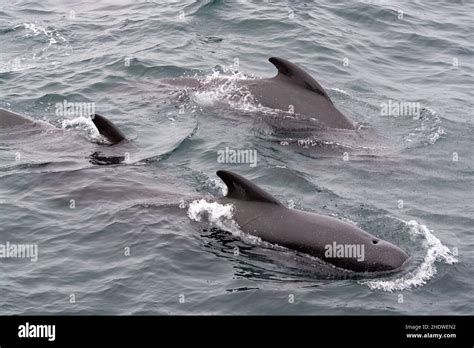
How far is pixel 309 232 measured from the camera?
14758mm

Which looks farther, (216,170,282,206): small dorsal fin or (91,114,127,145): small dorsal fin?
(91,114,127,145): small dorsal fin

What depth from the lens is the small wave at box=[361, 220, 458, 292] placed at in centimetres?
1392

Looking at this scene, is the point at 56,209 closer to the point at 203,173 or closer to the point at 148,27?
the point at 203,173

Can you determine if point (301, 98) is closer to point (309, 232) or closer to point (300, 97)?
point (300, 97)

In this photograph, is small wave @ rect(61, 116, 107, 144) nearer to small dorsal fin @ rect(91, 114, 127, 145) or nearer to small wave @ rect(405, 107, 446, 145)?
small dorsal fin @ rect(91, 114, 127, 145)

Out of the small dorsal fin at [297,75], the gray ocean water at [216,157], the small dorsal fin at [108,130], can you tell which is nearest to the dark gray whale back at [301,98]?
the small dorsal fin at [297,75]

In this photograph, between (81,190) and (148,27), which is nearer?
(81,190)

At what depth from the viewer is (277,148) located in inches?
776

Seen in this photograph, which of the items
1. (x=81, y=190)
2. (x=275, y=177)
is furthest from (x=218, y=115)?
(x=81, y=190)

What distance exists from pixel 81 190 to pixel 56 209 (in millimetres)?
721

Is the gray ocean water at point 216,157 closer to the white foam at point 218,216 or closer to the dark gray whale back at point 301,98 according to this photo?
the white foam at point 218,216

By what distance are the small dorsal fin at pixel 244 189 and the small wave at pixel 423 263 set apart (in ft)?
7.90

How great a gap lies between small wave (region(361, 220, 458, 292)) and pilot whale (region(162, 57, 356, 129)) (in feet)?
16.4

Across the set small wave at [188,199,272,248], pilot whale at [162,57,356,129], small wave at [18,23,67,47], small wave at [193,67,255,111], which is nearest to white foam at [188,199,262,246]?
small wave at [188,199,272,248]
